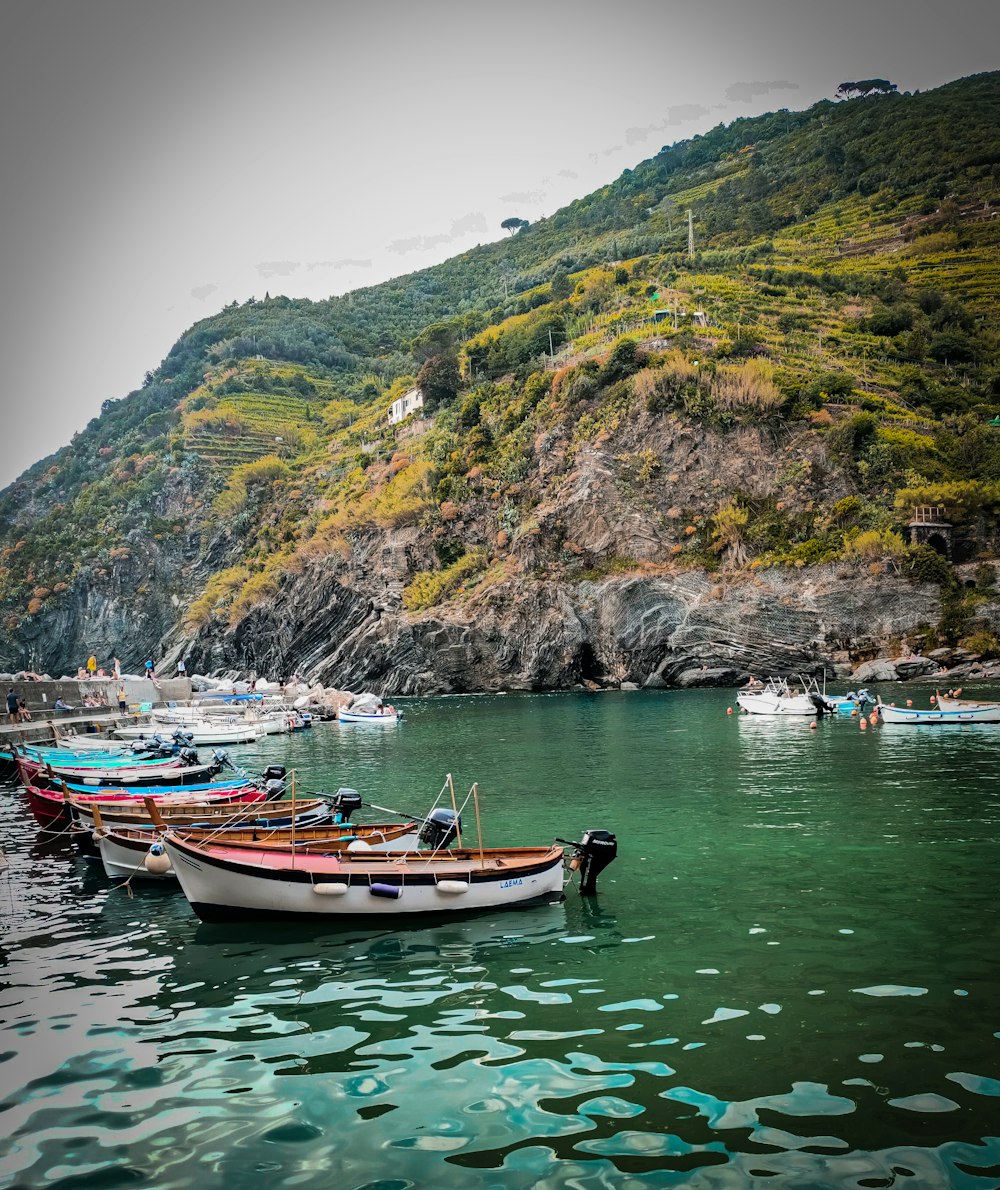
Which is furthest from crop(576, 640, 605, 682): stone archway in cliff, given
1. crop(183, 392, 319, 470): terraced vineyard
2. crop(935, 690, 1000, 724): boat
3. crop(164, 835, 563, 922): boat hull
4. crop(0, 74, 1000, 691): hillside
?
crop(183, 392, 319, 470): terraced vineyard

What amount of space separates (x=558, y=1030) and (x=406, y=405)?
400 ft

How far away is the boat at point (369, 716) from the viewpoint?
2404 inches

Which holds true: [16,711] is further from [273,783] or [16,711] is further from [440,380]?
[440,380]

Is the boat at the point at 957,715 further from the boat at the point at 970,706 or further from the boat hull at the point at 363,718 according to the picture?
the boat hull at the point at 363,718

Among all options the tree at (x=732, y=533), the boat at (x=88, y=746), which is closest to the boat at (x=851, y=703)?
the tree at (x=732, y=533)

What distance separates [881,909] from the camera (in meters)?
15.0

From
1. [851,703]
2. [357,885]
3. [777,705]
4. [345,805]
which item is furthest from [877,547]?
[357,885]

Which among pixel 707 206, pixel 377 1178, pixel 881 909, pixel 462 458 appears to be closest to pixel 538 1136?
pixel 377 1178

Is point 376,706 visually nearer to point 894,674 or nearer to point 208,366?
point 894,674

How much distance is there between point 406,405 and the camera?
415 feet

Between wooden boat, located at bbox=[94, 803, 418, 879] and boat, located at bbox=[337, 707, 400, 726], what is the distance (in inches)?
1568

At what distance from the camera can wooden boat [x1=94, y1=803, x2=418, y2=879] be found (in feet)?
61.3

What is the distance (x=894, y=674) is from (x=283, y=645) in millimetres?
69055

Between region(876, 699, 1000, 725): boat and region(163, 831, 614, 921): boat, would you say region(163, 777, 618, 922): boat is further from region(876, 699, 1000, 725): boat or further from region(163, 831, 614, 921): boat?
region(876, 699, 1000, 725): boat
